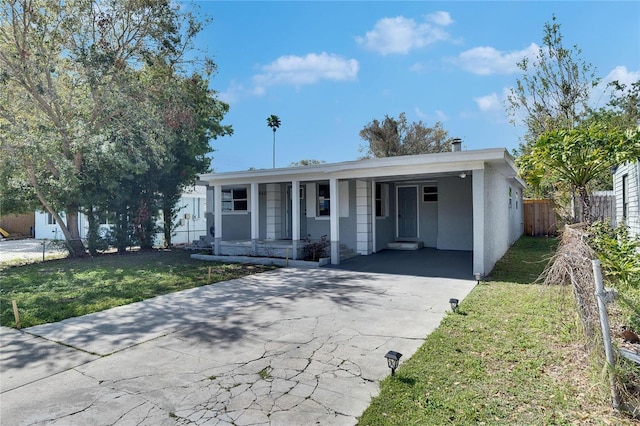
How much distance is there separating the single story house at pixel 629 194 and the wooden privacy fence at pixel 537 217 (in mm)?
8615

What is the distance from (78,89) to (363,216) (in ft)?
37.0

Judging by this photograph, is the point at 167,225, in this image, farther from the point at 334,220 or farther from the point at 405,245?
the point at 405,245

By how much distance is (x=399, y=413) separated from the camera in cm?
290

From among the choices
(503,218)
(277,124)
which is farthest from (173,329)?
(277,124)

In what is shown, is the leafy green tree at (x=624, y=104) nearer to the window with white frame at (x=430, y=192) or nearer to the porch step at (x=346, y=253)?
the window with white frame at (x=430, y=192)

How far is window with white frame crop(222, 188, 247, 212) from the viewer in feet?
48.4

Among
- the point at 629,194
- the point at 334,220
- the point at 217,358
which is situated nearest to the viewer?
the point at 217,358

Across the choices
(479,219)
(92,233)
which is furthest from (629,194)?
(92,233)

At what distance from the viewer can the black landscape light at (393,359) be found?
3402mm

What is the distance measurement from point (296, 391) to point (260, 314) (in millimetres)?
2690

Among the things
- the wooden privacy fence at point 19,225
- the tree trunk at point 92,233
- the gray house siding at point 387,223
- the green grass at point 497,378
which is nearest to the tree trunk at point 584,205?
the green grass at point 497,378

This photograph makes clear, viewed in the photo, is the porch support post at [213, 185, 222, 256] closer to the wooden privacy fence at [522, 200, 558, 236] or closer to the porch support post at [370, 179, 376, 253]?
the porch support post at [370, 179, 376, 253]

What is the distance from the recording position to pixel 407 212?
46.6ft

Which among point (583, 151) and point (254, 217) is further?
point (254, 217)
